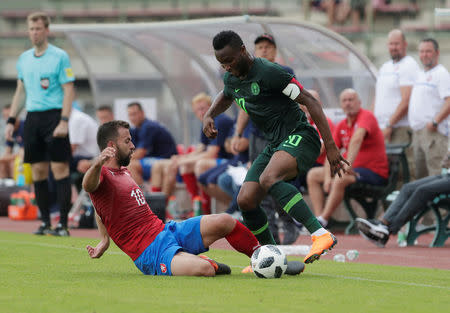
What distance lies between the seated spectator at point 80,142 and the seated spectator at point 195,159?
1214 millimetres

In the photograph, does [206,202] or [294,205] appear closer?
[294,205]

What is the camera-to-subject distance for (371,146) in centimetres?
1168

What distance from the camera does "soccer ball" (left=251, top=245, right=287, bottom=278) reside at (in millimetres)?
6594

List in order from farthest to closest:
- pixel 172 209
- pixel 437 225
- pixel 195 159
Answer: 1. pixel 172 209
2. pixel 195 159
3. pixel 437 225

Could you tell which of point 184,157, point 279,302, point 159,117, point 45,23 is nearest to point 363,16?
point 159,117

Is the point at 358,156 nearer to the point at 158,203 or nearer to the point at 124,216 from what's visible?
the point at 158,203

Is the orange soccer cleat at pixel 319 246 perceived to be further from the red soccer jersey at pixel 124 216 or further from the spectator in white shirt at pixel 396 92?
the spectator in white shirt at pixel 396 92

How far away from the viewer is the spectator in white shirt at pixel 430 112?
11500 mm

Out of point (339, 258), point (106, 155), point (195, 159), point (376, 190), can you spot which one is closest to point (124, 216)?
point (106, 155)

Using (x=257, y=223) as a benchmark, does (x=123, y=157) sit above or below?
above

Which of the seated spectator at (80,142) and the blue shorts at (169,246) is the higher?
the blue shorts at (169,246)

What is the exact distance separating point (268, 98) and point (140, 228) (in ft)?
4.69

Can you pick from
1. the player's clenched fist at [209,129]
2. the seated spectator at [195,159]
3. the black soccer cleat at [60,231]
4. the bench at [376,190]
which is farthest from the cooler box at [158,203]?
the player's clenched fist at [209,129]

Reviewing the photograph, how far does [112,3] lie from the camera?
36.1 meters
